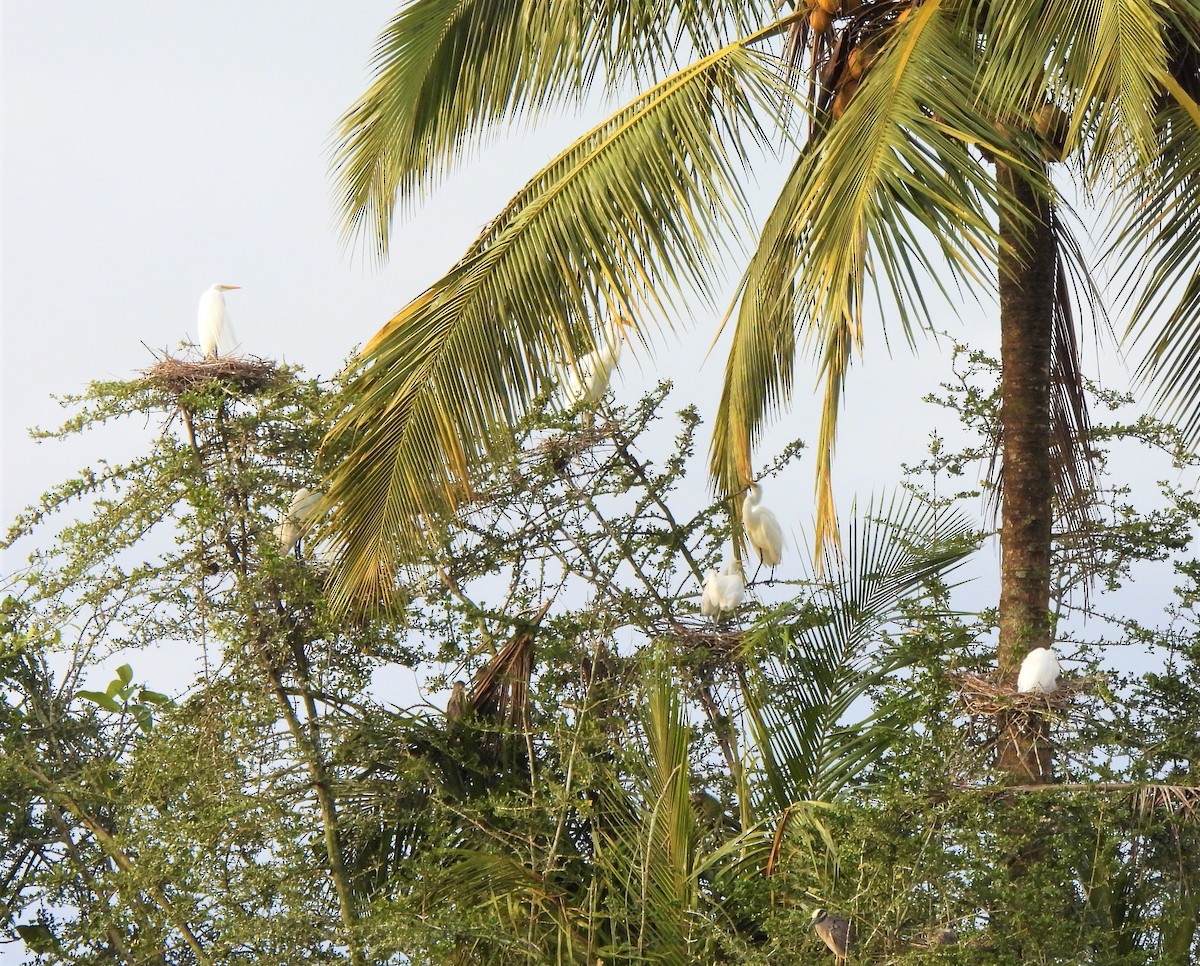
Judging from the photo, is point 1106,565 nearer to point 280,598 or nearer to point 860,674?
point 860,674

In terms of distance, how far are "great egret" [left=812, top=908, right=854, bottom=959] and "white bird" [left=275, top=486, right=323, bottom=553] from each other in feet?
8.57

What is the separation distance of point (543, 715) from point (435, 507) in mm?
997

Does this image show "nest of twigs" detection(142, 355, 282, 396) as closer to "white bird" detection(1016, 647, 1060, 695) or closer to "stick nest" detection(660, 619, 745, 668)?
"stick nest" detection(660, 619, 745, 668)

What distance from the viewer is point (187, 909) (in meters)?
5.82


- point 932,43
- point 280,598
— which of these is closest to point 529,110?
point 932,43

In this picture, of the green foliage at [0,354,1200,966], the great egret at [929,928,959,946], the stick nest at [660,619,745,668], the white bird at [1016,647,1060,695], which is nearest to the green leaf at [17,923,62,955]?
the green foliage at [0,354,1200,966]

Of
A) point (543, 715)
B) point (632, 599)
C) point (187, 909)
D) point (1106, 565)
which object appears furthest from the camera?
point (1106, 565)

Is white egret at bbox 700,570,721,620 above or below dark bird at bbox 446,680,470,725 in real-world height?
above

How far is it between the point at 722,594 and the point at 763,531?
3.18 feet

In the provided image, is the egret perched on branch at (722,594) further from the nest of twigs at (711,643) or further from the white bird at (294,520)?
the white bird at (294,520)

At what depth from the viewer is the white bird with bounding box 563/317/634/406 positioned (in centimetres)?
593

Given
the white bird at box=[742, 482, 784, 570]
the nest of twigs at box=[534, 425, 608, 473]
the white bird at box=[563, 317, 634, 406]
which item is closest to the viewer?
the white bird at box=[563, 317, 634, 406]

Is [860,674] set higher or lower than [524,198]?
lower

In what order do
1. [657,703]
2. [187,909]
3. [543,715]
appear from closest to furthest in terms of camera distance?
[657,703], [187,909], [543,715]
